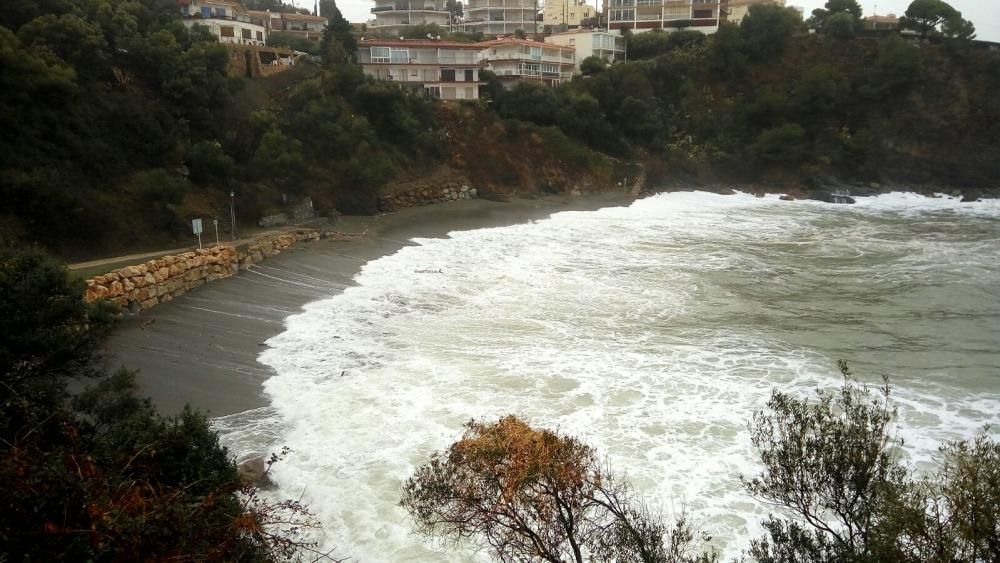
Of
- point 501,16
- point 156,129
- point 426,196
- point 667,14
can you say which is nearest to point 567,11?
point 501,16

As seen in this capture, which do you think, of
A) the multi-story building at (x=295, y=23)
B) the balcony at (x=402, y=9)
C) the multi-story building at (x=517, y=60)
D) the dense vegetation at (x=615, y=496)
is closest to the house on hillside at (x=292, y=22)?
the multi-story building at (x=295, y=23)

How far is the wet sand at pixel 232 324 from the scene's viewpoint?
16.0 meters

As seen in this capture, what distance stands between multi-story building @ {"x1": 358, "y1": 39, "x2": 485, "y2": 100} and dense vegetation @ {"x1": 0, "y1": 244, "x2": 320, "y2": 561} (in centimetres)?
3960

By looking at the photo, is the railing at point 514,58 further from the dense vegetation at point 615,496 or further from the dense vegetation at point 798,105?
the dense vegetation at point 615,496

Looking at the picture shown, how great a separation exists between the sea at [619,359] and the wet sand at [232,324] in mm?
819

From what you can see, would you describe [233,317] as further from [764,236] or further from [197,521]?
[764,236]

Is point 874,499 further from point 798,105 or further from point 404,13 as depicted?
point 404,13

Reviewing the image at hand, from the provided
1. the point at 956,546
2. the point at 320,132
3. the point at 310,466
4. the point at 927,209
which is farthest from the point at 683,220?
the point at 956,546

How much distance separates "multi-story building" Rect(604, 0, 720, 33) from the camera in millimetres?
67312

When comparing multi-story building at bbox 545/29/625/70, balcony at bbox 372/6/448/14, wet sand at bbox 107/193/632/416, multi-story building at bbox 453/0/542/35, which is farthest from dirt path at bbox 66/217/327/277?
multi-story building at bbox 453/0/542/35

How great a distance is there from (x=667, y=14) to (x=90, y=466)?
72.8 metres

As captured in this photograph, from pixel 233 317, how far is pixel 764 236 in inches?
1174

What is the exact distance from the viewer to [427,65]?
164 ft

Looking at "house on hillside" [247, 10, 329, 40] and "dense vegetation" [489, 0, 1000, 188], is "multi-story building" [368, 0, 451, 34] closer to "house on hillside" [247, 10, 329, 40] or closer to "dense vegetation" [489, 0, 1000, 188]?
"house on hillside" [247, 10, 329, 40]
